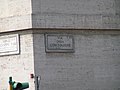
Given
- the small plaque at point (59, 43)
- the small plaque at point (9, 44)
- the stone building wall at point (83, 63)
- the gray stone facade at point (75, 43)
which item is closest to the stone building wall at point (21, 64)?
the gray stone facade at point (75, 43)

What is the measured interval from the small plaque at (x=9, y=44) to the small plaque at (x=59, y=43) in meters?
1.93

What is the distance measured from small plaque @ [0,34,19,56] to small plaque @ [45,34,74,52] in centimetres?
193

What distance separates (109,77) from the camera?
979 inches

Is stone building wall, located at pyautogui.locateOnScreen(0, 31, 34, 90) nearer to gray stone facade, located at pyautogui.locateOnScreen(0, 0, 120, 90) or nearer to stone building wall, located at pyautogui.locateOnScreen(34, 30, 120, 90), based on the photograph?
gray stone facade, located at pyautogui.locateOnScreen(0, 0, 120, 90)

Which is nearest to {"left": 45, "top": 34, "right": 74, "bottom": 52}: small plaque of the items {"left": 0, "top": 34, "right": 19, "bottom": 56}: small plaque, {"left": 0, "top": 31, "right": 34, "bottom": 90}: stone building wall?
{"left": 0, "top": 31, "right": 34, "bottom": 90}: stone building wall

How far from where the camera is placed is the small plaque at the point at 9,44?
24391mm

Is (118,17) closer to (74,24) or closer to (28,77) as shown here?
(74,24)

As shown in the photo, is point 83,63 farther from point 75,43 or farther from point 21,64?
point 21,64

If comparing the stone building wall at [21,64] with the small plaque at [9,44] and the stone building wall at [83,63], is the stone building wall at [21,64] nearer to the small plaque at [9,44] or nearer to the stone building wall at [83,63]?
the small plaque at [9,44]

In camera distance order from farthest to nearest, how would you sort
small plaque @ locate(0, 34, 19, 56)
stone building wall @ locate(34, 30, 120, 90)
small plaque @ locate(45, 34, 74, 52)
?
small plaque @ locate(0, 34, 19, 56), small plaque @ locate(45, 34, 74, 52), stone building wall @ locate(34, 30, 120, 90)

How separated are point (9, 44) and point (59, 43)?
3.07 metres

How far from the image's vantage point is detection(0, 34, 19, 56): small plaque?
80.0ft

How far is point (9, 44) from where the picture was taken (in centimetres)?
2464

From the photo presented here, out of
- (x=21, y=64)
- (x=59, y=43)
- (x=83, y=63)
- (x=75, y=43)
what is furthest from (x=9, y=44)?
(x=83, y=63)
